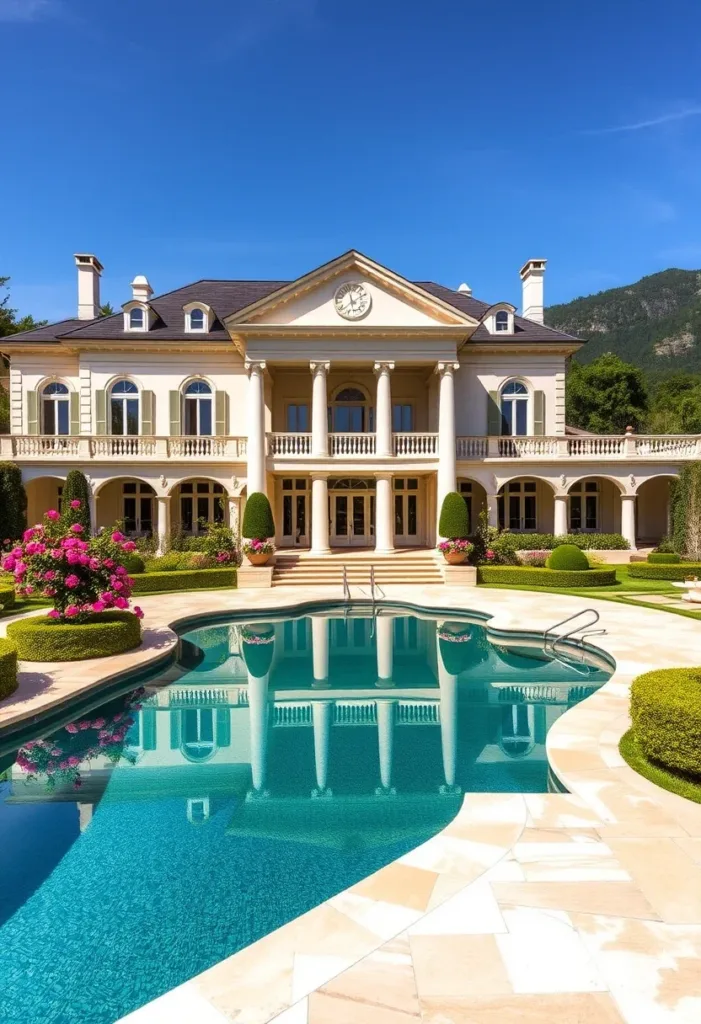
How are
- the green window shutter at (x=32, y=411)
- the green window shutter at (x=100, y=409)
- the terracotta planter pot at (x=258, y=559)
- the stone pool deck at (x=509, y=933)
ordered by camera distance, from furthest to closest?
the green window shutter at (x=32, y=411), the green window shutter at (x=100, y=409), the terracotta planter pot at (x=258, y=559), the stone pool deck at (x=509, y=933)

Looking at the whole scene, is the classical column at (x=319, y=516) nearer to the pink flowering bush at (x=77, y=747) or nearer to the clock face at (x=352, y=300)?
the clock face at (x=352, y=300)

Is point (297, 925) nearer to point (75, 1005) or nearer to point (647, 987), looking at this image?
point (75, 1005)

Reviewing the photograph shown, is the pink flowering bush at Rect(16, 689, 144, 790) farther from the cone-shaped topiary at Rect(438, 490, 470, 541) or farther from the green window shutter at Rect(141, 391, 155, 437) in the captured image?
the green window shutter at Rect(141, 391, 155, 437)

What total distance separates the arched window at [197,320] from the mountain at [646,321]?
8847cm

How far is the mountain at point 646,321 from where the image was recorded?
107500mm

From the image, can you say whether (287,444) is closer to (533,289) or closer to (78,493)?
(78,493)

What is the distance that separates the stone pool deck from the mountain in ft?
349

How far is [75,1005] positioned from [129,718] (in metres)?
5.95

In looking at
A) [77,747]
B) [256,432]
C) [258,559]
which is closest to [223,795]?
[77,747]

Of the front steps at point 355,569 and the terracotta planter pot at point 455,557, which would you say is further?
the terracotta planter pot at point 455,557

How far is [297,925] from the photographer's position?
437cm

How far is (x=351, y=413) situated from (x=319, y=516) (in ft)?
21.2

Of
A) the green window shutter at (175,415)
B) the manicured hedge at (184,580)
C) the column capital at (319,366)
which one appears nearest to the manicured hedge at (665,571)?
the column capital at (319,366)

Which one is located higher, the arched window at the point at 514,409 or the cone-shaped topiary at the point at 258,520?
the arched window at the point at 514,409
